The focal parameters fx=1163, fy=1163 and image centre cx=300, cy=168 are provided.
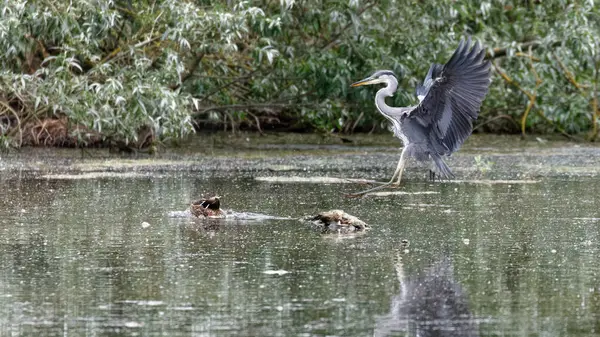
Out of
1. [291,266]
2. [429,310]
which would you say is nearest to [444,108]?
[291,266]

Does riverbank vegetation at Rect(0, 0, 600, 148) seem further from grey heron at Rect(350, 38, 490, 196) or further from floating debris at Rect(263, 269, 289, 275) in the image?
floating debris at Rect(263, 269, 289, 275)

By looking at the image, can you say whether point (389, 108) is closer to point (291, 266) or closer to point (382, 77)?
point (382, 77)

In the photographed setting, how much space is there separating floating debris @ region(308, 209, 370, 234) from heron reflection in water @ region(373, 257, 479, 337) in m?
1.59

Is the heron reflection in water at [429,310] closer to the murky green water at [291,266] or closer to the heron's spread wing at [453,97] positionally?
the murky green water at [291,266]

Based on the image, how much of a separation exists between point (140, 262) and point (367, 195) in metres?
4.01

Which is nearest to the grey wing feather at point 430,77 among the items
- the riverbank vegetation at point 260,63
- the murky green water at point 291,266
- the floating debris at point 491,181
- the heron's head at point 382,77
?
the heron's head at point 382,77

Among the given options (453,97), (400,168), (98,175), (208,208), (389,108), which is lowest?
(98,175)

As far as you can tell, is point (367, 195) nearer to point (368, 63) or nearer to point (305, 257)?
point (305, 257)

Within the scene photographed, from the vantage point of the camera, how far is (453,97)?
8.56 meters

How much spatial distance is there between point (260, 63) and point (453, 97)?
19.3 feet

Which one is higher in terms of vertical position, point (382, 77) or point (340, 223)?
point (382, 77)

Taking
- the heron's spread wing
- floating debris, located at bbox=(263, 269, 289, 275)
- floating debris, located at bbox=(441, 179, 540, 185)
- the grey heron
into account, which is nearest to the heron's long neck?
the grey heron

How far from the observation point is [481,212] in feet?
28.3

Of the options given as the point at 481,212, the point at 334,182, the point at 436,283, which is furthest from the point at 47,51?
the point at 436,283
